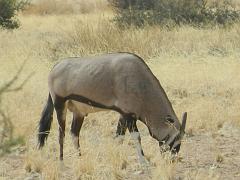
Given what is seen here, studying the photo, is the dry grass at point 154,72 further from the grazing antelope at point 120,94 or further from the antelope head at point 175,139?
the grazing antelope at point 120,94

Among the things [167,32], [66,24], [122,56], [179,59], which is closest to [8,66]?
[179,59]

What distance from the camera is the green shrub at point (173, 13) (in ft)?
68.8

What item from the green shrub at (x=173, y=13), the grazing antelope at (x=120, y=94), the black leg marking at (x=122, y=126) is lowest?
the green shrub at (x=173, y=13)

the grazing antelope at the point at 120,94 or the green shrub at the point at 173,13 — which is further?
the green shrub at the point at 173,13

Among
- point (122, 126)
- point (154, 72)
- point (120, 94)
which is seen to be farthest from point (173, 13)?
point (120, 94)

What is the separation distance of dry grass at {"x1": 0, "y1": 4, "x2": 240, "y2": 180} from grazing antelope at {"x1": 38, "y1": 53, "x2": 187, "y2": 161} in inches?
14.6

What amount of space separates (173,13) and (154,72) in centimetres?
916

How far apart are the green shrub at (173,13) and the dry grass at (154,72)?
83.2 inches

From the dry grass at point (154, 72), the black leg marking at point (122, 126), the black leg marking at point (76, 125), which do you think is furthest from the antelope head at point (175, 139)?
the black leg marking at point (76, 125)

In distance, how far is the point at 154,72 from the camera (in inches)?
516

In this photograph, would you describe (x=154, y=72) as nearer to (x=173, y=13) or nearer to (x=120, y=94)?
(x=120, y=94)

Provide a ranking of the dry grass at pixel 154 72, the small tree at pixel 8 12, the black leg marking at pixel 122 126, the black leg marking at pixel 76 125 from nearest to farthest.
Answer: the dry grass at pixel 154 72 → the black leg marking at pixel 122 126 → the black leg marking at pixel 76 125 → the small tree at pixel 8 12

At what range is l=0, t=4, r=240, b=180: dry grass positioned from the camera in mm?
6777

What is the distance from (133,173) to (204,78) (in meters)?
6.14
